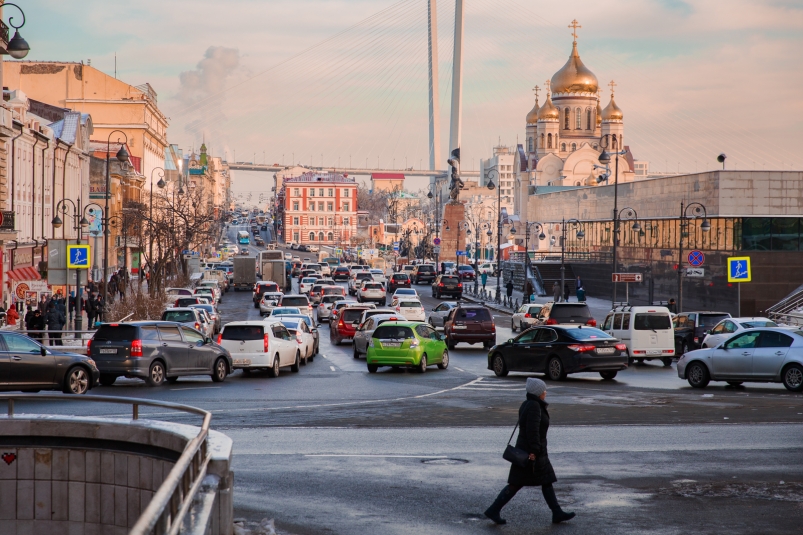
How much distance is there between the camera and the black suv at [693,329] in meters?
35.3

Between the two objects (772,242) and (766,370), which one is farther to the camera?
(772,242)

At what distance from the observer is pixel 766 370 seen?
24.3 meters

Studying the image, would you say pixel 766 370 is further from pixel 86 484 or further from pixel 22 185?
pixel 22 185

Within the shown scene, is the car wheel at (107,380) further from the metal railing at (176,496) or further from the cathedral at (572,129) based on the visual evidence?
the cathedral at (572,129)

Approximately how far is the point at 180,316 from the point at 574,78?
11771 cm

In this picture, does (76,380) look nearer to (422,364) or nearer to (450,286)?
(422,364)

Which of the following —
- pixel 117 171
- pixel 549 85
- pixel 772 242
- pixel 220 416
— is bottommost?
pixel 220 416

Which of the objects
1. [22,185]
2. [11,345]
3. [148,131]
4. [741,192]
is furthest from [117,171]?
[11,345]

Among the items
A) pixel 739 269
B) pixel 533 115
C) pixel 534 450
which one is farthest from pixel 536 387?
pixel 533 115

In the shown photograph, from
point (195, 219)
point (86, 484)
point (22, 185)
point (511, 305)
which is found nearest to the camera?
point (86, 484)

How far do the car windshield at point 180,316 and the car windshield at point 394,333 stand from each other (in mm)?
10596

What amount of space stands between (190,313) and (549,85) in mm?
120188

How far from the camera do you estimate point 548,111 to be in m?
153

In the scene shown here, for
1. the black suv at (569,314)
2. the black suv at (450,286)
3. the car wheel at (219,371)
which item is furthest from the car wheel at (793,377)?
the black suv at (450,286)
